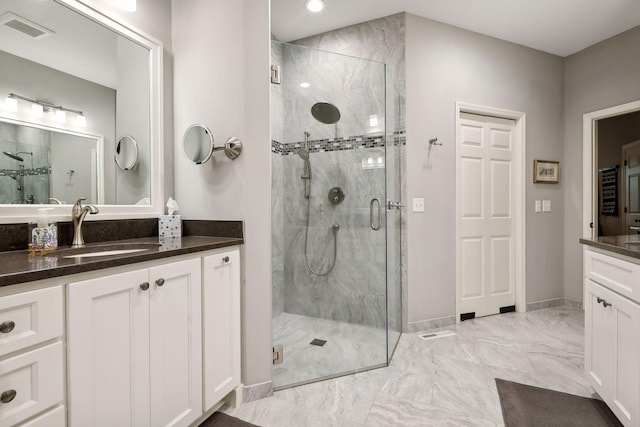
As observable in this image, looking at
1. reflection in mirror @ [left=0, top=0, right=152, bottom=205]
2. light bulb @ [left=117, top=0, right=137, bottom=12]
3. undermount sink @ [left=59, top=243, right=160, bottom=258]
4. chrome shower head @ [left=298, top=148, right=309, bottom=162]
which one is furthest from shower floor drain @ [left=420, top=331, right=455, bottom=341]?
light bulb @ [left=117, top=0, right=137, bottom=12]

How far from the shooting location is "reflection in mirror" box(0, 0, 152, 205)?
132 centimetres

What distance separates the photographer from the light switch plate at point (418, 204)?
2.77 m

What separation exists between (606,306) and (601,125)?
394 centimetres

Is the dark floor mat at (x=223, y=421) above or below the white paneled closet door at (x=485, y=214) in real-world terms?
below

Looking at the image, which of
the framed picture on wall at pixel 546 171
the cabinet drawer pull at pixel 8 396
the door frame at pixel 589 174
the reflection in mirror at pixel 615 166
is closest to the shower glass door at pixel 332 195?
the cabinet drawer pull at pixel 8 396

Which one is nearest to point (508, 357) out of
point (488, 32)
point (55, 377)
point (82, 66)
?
point (55, 377)

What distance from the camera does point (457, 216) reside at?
294 centimetres

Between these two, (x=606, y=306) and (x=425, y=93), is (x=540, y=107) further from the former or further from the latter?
(x=606, y=306)

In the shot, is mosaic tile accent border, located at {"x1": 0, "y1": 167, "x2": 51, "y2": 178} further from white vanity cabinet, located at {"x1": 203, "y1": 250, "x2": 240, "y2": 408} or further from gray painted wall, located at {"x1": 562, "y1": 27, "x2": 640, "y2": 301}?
gray painted wall, located at {"x1": 562, "y1": 27, "x2": 640, "y2": 301}

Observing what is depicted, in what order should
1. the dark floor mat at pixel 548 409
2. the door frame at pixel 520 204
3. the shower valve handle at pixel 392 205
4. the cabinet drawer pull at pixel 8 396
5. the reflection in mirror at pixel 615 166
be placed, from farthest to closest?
the reflection in mirror at pixel 615 166
the door frame at pixel 520 204
the shower valve handle at pixel 392 205
the dark floor mat at pixel 548 409
the cabinet drawer pull at pixel 8 396

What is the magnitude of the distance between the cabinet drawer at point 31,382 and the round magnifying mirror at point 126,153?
44.2 inches

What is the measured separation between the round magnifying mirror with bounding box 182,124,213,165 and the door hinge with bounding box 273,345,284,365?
1.20 meters

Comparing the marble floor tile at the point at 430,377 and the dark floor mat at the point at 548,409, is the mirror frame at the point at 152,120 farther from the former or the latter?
the dark floor mat at the point at 548,409

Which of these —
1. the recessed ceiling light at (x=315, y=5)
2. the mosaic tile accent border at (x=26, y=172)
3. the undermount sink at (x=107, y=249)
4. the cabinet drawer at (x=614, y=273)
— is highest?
the recessed ceiling light at (x=315, y=5)
